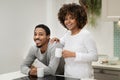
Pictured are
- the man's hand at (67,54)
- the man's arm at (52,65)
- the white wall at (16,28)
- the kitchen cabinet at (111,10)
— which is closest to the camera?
the man's hand at (67,54)

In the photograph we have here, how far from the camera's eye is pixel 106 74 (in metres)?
2.95

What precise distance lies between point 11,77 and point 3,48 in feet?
5.16

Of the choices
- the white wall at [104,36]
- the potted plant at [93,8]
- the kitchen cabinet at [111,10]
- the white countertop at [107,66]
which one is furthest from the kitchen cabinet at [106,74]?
the potted plant at [93,8]

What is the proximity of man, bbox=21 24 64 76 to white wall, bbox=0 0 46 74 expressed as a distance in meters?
1.34

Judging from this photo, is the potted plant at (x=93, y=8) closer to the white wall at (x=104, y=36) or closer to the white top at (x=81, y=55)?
the white wall at (x=104, y=36)

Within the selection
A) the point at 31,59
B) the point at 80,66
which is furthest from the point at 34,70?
the point at 80,66

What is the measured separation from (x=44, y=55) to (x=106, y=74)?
3.83ft

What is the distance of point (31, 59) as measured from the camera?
2193 millimetres

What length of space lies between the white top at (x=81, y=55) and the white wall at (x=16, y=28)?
165 centimetres

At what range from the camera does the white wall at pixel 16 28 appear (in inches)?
134

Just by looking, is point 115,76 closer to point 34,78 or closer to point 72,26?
point 72,26

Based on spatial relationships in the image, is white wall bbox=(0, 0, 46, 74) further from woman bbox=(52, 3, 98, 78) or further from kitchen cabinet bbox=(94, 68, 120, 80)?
woman bbox=(52, 3, 98, 78)

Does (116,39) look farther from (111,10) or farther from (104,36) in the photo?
(111,10)

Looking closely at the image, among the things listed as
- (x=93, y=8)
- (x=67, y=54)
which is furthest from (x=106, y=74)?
(x=67, y=54)
